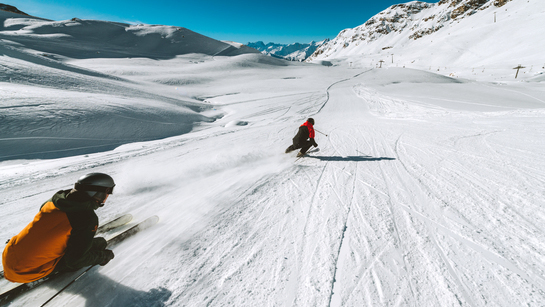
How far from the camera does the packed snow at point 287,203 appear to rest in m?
2.61

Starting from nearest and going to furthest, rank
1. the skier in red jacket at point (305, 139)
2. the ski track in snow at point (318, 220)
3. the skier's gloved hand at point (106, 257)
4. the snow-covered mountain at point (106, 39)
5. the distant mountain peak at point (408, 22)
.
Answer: the ski track in snow at point (318, 220)
the skier's gloved hand at point (106, 257)
the skier in red jacket at point (305, 139)
the snow-covered mountain at point (106, 39)
the distant mountain peak at point (408, 22)

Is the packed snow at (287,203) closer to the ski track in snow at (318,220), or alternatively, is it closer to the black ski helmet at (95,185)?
the ski track in snow at (318,220)

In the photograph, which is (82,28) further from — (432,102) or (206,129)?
(432,102)

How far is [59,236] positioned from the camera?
227 centimetres

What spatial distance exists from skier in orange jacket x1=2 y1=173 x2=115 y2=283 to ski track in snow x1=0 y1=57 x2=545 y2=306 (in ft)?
1.57

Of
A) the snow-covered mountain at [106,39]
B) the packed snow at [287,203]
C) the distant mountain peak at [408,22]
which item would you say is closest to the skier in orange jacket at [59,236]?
the packed snow at [287,203]

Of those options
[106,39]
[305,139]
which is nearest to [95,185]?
[305,139]

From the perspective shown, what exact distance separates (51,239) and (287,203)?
3.40 m

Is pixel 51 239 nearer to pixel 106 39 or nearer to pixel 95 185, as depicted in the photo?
pixel 95 185

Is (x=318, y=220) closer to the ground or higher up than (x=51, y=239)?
closer to the ground

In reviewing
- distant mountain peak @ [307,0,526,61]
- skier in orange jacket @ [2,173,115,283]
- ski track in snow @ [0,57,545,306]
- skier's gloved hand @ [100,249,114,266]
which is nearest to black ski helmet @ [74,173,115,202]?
skier in orange jacket @ [2,173,115,283]

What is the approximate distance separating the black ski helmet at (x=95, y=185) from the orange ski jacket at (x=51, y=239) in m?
0.07

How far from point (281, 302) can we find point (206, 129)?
9.89 m

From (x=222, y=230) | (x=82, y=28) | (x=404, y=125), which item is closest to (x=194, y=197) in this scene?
(x=222, y=230)
